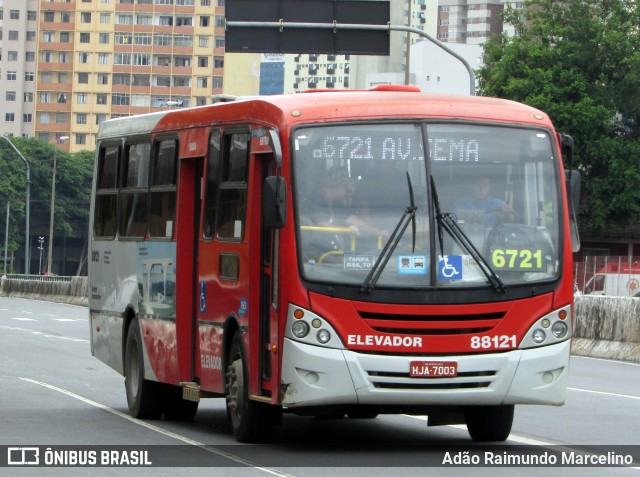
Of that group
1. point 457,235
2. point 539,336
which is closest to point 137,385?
point 457,235

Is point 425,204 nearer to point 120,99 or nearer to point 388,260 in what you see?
point 388,260

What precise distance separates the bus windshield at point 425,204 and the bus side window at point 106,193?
5.44m

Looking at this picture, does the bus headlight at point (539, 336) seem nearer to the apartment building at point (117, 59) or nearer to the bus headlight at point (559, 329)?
the bus headlight at point (559, 329)

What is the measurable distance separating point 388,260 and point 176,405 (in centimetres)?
469

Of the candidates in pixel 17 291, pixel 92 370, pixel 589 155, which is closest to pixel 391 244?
pixel 92 370

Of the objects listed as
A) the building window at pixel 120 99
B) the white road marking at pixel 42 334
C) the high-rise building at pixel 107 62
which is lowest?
the white road marking at pixel 42 334

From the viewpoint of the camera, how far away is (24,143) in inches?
5989

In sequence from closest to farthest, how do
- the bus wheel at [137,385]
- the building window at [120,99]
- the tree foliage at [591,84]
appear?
the bus wheel at [137,385], the tree foliage at [591,84], the building window at [120,99]

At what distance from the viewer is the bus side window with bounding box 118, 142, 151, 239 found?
16.5 metres

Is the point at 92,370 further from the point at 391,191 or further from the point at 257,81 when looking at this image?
the point at 257,81

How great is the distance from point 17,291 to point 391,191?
57355 mm

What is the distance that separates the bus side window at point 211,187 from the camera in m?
14.2

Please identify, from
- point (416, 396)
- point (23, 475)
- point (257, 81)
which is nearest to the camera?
point (23, 475)

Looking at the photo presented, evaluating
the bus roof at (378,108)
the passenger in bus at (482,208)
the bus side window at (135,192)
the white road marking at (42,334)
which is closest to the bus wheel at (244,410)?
the bus roof at (378,108)
